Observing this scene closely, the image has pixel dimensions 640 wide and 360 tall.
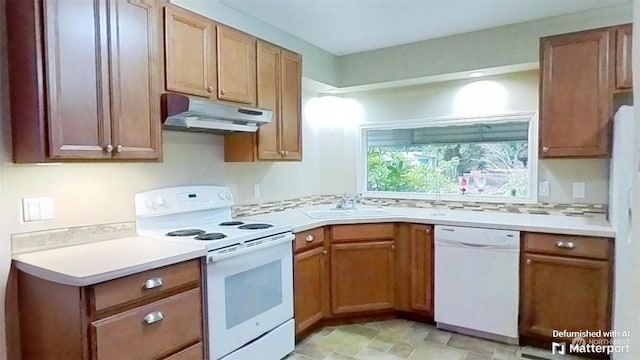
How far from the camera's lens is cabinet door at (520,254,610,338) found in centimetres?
255

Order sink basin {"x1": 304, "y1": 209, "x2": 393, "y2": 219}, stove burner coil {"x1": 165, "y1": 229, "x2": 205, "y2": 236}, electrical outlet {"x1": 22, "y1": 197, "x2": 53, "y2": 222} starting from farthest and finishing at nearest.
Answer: sink basin {"x1": 304, "y1": 209, "x2": 393, "y2": 219} → stove burner coil {"x1": 165, "y1": 229, "x2": 205, "y2": 236} → electrical outlet {"x1": 22, "y1": 197, "x2": 53, "y2": 222}

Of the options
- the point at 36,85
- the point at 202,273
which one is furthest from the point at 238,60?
the point at 202,273

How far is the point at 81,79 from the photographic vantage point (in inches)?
72.5

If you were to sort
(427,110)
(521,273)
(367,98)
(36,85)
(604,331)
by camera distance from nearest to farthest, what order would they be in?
(36,85) < (604,331) < (521,273) < (427,110) < (367,98)

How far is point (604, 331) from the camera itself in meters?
2.56

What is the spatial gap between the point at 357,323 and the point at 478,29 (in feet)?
8.68

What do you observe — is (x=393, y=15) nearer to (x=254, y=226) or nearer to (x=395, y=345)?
(x=254, y=226)

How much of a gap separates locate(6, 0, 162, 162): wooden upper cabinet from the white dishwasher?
2.22m

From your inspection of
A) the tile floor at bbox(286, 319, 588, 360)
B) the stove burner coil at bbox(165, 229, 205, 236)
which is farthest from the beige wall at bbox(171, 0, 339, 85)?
the tile floor at bbox(286, 319, 588, 360)

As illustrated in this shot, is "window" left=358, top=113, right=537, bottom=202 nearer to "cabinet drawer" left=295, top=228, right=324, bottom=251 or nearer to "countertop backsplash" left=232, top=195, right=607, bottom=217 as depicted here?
"countertop backsplash" left=232, top=195, right=607, bottom=217

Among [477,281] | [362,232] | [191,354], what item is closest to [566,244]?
[477,281]

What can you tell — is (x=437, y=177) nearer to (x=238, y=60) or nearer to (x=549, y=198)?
(x=549, y=198)

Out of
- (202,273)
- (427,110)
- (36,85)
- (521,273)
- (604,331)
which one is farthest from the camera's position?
(427,110)

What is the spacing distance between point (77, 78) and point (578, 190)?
11.4ft
